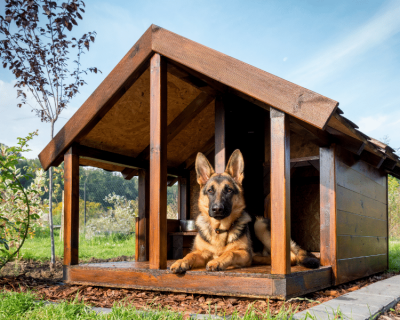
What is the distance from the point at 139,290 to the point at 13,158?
2572 millimetres

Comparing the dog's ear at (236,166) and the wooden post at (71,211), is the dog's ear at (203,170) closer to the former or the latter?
the dog's ear at (236,166)

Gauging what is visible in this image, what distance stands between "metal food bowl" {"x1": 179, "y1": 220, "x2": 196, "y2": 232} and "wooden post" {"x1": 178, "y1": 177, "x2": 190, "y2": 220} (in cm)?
40

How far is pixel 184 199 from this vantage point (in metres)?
7.20

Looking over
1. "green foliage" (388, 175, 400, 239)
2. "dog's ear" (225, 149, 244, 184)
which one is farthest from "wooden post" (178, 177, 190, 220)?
"green foliage" (388, 175, 400, 239)

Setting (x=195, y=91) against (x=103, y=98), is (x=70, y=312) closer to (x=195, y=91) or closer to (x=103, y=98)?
(x=103, y=98)

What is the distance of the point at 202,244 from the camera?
4.71m

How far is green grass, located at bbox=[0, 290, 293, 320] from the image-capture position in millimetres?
2928

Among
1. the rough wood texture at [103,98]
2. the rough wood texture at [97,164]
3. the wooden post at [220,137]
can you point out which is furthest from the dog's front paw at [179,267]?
the rough wood texture at [97,164]

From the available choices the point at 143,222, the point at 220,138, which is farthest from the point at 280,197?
the point at 143,222

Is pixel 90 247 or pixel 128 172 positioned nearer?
pixel 128 172

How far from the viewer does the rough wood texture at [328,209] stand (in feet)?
15.5

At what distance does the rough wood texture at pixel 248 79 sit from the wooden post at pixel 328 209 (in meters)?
1.59

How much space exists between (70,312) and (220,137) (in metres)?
3.03

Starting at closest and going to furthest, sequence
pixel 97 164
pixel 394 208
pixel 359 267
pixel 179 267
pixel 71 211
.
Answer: pixel 179 267 < pixel 71 211 < pixel 359 267 < pixel 97 164 < pixel 394 208
